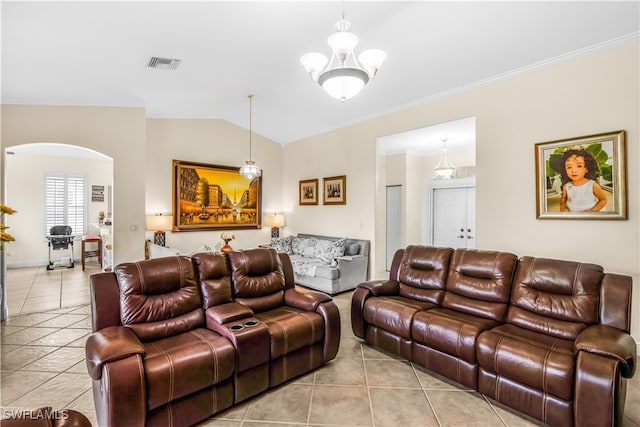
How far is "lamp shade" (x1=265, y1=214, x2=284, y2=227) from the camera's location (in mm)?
7406

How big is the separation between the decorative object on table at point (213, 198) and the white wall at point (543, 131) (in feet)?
11.9

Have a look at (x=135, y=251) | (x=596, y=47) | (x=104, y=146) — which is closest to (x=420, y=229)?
(x=596, y=47)

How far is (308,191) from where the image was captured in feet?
23.3

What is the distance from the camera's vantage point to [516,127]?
12.5 feet

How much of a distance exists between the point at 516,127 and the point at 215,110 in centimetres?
517

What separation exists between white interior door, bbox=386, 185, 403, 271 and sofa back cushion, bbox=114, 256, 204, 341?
549 centimetres

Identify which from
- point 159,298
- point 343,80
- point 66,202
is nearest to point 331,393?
point 159,298

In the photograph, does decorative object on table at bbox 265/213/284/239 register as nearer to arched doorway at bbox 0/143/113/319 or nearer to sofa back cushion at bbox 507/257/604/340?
arched doorway at bbox 0/143/113/319

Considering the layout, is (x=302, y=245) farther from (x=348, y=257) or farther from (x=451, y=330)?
(x=451, y=330)

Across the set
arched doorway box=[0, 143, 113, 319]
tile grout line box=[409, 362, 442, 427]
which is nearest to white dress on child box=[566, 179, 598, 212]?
tile grout line box=[409, 362, 442, 427]

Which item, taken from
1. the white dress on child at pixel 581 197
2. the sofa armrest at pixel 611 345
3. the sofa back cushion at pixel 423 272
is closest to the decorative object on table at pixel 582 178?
the white dress on child at pixel 581 197

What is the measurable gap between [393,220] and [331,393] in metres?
5.40

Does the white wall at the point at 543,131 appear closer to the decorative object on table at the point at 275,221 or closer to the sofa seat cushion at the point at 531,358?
the sofa seat cushion at the point at 531,358

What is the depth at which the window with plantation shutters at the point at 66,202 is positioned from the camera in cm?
781
